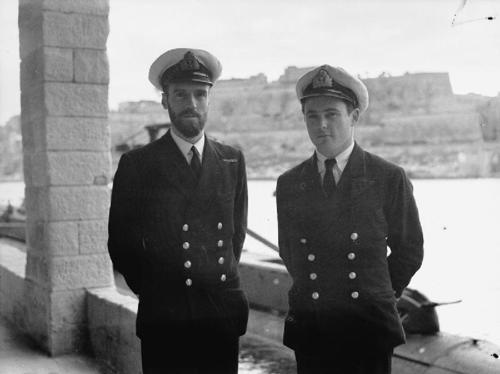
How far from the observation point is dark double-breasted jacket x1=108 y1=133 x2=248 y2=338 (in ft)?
8.69

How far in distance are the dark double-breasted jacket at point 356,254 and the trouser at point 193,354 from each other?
1.64 feet

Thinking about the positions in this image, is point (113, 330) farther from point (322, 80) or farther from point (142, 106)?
point (322, 80)

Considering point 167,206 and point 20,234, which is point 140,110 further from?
point 20,234

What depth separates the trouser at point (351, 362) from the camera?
2.26 m

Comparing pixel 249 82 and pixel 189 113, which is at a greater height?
pixel 249 82

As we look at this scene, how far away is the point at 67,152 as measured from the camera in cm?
478

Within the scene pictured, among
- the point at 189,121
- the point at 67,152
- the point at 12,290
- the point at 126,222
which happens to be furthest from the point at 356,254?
the point at 12,290

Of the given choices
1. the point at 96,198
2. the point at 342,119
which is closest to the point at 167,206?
the point at 342,119

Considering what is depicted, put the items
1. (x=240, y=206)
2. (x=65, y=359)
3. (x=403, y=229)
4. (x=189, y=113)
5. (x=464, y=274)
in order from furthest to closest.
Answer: (x=464, y=274) → (x=65, y=359) → (x=240, y=206) → (x=189, y=113) → (x=403, y=229)

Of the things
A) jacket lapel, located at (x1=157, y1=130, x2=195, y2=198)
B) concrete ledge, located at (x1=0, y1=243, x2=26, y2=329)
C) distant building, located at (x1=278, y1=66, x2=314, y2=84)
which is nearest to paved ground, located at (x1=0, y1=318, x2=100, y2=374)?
concrete ledge, located at (x1=0, y1=243, x2=26, y2=329)

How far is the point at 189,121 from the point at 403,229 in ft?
3.01

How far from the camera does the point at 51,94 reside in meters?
4.68

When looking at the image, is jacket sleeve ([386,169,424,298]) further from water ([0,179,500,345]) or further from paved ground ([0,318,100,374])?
paved ground ([0,318,100,374])

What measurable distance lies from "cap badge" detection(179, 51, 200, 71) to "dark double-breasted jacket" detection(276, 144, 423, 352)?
0.67 metres
